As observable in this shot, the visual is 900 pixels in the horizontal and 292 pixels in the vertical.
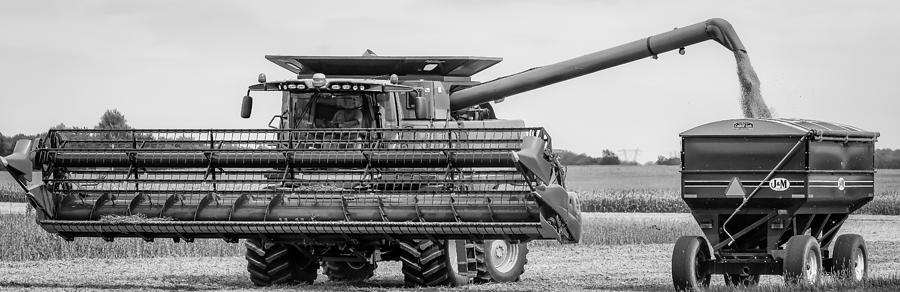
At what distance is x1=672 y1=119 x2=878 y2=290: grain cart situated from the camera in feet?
46.8

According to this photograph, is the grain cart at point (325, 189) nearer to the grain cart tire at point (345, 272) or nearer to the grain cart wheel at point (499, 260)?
the grain cart wheel at point (499, 260)

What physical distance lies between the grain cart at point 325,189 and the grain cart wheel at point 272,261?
15mm

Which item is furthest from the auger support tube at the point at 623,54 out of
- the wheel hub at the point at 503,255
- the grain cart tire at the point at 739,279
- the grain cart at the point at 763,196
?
the grain cart tire at the point at 739,279

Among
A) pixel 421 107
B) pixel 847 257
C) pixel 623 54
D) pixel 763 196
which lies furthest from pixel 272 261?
pixel 623 54

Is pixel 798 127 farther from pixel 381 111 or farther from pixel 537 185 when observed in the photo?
pixel 381 111

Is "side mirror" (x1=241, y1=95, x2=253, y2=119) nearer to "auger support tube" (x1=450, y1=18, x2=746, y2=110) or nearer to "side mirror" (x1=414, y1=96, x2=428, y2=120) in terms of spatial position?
"side mirror" (x1=414, y1=96, x2=428, y2=120)

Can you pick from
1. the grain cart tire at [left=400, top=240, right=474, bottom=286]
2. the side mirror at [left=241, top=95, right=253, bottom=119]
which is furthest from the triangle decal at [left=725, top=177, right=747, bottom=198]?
the side mirror at [left=241, top=95, right=253, bottom=119]

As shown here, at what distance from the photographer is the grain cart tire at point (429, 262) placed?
14.6 m

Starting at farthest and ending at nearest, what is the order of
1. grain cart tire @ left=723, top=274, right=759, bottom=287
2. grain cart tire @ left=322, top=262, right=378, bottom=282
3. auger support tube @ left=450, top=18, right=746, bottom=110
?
auger support tube @ left=450, top=18, right=746, bottom=110, grain cart tire @ left=322, top=262, right=378, bottom=282, grain cart tire @ left=723, top=274, right=759, bottom=287

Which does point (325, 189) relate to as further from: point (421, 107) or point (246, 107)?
point (246, 107)

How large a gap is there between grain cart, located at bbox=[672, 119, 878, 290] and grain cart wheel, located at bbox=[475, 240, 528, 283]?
2406 mm

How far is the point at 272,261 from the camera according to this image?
15.2m

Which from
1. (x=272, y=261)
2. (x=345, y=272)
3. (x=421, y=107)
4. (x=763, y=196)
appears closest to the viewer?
(x=763, y=196)

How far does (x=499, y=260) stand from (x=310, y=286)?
8.20ft
